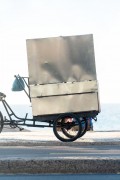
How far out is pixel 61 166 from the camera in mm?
6762

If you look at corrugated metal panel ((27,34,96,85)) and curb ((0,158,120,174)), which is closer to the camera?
curb ((0,158,120,174))

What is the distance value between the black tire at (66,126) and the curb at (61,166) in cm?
593

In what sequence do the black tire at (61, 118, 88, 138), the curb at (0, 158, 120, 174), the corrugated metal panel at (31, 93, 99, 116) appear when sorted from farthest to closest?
the black tire at (61, 118, 88, 138) → the corrugated metal panel at (31, 93, 99, 116) → the curb at (0, 158, 120, 174)

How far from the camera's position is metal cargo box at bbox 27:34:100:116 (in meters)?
12.8

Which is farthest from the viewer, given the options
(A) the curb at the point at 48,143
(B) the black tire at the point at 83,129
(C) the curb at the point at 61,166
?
(B) the black tire at the point at 83,129

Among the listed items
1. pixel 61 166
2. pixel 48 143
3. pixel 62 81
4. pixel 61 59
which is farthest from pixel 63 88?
pixel 61 166

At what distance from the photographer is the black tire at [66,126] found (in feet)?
41.9

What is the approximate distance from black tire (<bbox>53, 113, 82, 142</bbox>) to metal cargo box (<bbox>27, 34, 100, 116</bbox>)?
0.53 feet

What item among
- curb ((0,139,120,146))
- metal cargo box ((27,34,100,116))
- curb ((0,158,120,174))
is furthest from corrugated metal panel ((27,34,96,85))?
curb ((0,158,120,174))

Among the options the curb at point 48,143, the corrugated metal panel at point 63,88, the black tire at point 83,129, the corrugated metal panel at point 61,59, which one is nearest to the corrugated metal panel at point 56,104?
the corrugated metal panel at point 63,88

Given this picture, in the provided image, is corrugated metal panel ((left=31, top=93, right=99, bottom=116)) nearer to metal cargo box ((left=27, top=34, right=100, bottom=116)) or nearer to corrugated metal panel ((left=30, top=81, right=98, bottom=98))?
metal cargo box ((left=27, top=34, right=100, bottom=116))

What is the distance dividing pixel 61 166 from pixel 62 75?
6.25m

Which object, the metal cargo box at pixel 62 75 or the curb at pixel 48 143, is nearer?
the curb at pixel 48 143

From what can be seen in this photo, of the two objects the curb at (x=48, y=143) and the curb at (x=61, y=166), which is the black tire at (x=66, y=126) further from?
the curb at (x=61, y=166)
